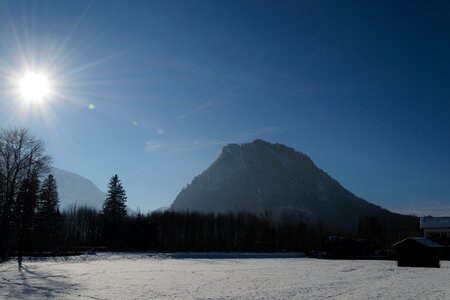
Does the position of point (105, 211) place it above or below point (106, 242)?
above

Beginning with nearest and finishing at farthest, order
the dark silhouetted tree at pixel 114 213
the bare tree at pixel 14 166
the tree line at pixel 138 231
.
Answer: the bare tree at pixel 14 166 → the tree line at pixel 138 231 → the dark silhouetted tree at pixel 114 213

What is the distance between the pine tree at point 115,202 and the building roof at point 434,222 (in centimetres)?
7064

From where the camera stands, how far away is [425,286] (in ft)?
103

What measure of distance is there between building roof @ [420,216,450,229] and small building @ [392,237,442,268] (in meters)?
33.6

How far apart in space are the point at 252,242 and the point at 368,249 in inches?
1273

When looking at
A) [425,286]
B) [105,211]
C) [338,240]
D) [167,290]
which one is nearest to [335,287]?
[425,286]

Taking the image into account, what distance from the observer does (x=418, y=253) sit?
201 feet

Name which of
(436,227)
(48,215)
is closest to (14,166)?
(48,215)

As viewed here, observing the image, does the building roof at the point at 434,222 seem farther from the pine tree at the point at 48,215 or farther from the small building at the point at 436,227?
the pine tree at the point at 48,215

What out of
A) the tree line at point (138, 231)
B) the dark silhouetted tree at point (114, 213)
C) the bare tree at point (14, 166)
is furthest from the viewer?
the dark silhouetted tree at point (114, 213)

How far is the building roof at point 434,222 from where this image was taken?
91463mm

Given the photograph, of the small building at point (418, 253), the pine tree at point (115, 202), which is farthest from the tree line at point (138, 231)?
the small building at point (418, 253)

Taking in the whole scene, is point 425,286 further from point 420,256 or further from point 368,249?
point 368,249

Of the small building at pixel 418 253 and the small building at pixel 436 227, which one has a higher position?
the small building at pixel 436 227
